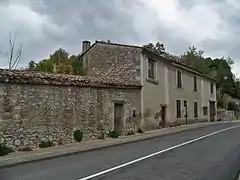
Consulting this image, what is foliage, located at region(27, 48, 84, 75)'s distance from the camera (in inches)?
1206

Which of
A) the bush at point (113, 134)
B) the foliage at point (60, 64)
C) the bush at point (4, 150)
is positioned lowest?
the bush at point (4, 150)

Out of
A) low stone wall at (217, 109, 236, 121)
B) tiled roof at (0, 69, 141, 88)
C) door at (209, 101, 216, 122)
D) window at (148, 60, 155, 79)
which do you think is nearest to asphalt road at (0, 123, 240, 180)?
tiled roof at (0, 69, 141, 88)

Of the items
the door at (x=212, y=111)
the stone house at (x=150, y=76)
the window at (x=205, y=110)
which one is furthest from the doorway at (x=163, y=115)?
the door at (x=212, y=111)

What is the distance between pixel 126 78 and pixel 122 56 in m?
1.77

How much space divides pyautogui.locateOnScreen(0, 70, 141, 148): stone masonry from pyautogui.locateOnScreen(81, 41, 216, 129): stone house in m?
4.71

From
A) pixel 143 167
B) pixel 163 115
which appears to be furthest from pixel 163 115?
pixel 143 167

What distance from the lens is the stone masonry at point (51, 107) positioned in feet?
49.2

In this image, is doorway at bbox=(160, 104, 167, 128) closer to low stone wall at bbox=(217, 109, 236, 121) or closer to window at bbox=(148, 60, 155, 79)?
window at bbox=(148, 60, 155, 79)

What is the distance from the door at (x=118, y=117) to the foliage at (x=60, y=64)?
27.4 feet

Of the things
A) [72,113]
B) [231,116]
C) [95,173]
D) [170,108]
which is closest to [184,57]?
[231,116]

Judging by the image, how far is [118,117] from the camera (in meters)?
22.1

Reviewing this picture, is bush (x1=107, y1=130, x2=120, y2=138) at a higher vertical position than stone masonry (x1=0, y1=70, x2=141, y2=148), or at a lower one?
lower

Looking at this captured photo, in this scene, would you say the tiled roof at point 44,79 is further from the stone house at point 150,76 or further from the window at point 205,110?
the window at point 205,110

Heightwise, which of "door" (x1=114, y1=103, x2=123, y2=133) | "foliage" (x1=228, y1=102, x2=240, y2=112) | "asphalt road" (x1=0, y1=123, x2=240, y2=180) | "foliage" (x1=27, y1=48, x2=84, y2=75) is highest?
"foliage" (x1=27, y1=48, x2=84, y2=75)
